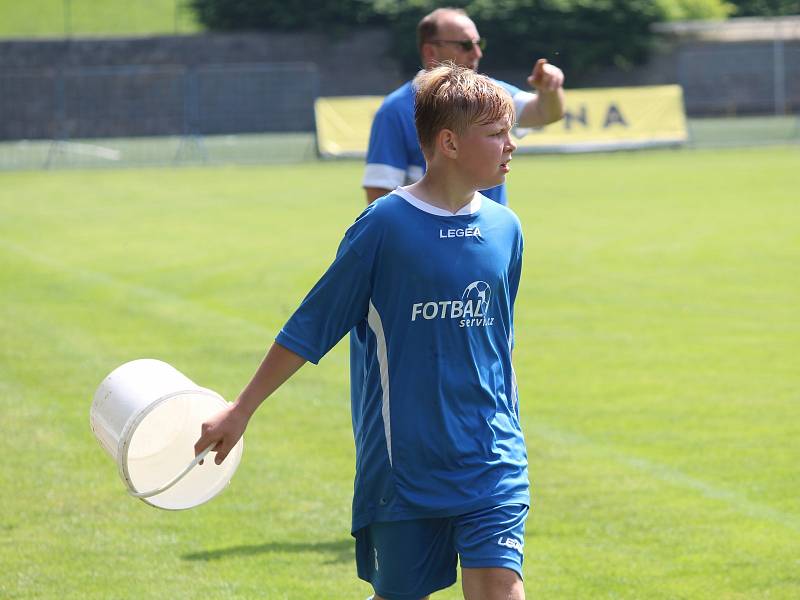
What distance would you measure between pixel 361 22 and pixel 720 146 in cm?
1997

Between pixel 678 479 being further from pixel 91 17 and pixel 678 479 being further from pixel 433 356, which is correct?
pixel 91 17

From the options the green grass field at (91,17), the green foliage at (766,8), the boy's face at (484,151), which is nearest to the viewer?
the boy's face at (484,151)

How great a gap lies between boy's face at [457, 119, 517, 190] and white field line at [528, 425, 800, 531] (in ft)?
11.1

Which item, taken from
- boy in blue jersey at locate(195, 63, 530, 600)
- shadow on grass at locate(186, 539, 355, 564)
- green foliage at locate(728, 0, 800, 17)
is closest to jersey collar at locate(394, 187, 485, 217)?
boy in blue jersey at locate(195, 63, 530, 600)

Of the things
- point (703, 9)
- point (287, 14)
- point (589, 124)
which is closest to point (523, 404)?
point (589, 124)

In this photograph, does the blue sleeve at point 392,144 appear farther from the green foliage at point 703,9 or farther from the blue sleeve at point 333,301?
the green foliage at point 703,9

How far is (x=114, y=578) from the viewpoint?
588 cm

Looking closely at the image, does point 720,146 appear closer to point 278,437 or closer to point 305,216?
point 305,216

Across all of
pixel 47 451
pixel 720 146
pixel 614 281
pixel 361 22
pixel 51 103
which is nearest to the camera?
pixel 47 451

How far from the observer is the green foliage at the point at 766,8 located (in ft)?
205

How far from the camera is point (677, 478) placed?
735 cm

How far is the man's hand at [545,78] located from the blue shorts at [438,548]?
2.60m

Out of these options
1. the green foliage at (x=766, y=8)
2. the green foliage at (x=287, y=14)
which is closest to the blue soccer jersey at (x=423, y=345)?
the green foliage at (x=287, y=14)

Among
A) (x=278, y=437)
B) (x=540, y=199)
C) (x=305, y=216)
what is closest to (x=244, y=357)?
(x=278, y=437)
